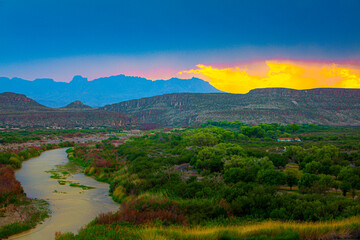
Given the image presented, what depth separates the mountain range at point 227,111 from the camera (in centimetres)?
12125

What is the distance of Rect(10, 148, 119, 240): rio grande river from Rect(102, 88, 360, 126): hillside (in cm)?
9755

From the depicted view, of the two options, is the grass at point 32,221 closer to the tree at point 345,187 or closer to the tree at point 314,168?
the tree at point 345,187

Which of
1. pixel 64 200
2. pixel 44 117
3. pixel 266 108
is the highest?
pixel 266 108

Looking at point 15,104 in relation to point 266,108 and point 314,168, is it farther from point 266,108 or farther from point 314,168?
point 314,168

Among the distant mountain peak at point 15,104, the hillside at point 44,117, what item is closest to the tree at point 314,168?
the hillside at point 44,117

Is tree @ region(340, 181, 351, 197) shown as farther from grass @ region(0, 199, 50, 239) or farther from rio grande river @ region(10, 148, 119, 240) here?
grass @ region(0, 199, 50, 239)

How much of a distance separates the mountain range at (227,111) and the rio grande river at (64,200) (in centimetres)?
9196

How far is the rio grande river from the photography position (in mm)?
16120

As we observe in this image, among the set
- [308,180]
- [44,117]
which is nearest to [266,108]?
[44,117]

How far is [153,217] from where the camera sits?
43.3 ft

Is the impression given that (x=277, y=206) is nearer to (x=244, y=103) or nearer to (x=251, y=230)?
(x=251, y=230)

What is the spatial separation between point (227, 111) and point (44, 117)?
87730mm

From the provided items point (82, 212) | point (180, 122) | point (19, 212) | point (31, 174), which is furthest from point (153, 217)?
point (180, 122)

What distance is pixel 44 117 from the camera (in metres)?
118
